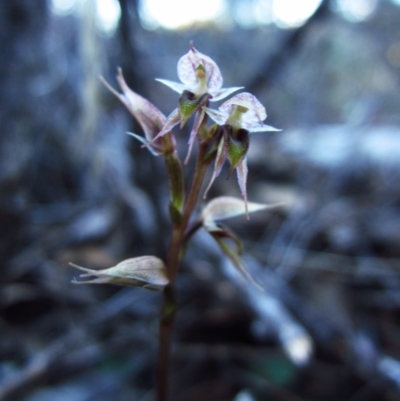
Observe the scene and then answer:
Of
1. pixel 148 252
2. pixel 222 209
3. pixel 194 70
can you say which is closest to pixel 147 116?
pixel 194 70

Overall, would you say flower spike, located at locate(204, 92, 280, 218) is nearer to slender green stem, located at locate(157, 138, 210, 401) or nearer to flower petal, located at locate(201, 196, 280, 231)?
slender green stem, located at locate(157, 138, 210, 401)

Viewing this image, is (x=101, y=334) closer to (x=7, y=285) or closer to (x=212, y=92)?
(x=7, y=285)

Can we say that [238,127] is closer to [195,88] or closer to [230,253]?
[195,88]

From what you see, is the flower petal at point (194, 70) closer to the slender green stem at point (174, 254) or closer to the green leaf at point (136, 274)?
the slender green stem at point (174, 254)

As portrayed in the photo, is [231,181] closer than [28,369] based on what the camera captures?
No

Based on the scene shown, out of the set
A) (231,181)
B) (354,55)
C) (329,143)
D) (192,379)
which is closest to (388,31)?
(354,55)
